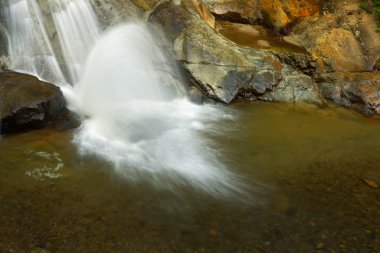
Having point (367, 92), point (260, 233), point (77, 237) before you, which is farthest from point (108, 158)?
point (367, 92)

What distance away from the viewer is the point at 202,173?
596cm

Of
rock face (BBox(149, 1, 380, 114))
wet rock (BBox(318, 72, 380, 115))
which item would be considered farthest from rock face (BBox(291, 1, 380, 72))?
wet rock (BBox(318, 72, 380, 115))

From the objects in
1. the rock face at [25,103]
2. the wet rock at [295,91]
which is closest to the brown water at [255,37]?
the wet rock at [295,91]

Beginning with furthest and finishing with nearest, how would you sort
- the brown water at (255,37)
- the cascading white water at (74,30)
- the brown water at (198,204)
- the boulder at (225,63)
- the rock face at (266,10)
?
the rock face at (266,10)
the brown water at (255,37)
the boulder at (225,63)
the cascading white water at (74,30)
the brown water at (198,204)

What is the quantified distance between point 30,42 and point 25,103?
7.73ft

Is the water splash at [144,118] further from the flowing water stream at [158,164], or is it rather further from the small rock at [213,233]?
the small rock at [213,233]

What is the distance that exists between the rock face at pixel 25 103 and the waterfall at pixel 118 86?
0.67 m

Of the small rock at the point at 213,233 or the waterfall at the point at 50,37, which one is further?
the waterfall at the point at 50,37

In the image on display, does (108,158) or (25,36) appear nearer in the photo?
(108,158)

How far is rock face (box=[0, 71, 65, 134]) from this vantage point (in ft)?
21.1

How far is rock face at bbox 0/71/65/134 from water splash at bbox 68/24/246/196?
71cm

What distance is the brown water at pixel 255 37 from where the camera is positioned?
1015cm

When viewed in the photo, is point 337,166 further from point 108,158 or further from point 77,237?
point 77,237

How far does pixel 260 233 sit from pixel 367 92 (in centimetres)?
590
